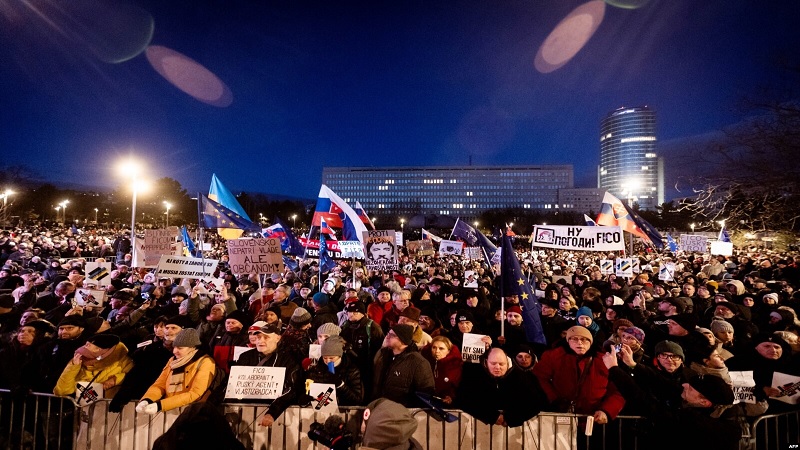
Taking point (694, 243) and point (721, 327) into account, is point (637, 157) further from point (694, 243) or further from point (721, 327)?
point (721, 327)

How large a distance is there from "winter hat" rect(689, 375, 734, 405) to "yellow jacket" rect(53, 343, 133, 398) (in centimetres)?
527

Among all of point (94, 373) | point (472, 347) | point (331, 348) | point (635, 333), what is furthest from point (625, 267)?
point (94, 373)

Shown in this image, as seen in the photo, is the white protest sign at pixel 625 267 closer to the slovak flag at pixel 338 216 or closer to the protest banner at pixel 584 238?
the protest banner at pixel 584 238

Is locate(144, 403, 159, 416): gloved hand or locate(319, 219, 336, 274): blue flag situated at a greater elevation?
locate(319, 219, 336, 274): blue flag

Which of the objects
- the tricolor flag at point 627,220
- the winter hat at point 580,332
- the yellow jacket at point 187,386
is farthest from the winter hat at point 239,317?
the tricolor flag at point 627,220

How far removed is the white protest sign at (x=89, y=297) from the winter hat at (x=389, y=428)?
7355 mm

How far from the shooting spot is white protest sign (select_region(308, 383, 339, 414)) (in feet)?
12.3

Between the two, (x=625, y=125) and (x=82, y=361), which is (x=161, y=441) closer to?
(x=82, y=361)

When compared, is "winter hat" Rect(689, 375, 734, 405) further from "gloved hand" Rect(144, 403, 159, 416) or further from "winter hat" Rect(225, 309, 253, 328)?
"winter hat" Rect(225, 309, 253, 328)

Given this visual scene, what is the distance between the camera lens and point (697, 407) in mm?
3400

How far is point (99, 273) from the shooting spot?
9477 mm

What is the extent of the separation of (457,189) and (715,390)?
140 m

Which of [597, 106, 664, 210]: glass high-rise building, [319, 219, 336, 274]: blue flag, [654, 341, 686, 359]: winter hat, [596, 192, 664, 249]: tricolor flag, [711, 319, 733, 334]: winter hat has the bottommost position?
[654, 341, 686, 359]: winter hat

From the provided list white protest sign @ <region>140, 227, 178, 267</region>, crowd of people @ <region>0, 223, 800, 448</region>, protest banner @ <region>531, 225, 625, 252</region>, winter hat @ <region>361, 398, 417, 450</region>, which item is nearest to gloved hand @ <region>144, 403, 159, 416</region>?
crowd of people @ <region>0, 223, 800, 448</region>
